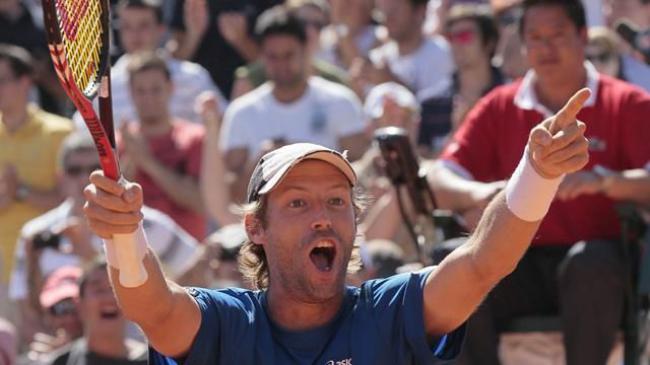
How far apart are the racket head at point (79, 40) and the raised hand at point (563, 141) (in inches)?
46.7

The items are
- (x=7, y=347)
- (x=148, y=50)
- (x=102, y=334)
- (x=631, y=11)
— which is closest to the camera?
(x=102, y=334)

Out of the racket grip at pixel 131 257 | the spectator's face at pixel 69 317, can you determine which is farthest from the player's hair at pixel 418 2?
the racket grip at pixel 131 257

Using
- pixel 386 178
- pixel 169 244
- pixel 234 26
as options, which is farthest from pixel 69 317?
pixel 234 26

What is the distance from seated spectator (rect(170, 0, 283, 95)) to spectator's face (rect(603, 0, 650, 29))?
2.94 metres

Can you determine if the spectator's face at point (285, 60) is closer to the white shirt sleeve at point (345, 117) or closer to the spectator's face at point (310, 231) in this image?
the white shirt sleeve at point (345, 117)

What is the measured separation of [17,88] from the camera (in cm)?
1067

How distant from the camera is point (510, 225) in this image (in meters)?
4.28

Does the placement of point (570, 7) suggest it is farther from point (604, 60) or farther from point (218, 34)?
point (218, 34)

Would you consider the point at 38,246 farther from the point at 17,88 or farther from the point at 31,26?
the point at 31,26

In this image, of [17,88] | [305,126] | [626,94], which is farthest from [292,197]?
[17,88]

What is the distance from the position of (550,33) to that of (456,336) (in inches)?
113

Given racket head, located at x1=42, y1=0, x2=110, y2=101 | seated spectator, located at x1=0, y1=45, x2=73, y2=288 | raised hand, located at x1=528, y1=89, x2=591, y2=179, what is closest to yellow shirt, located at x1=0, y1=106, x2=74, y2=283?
seated spectator, located at x1=0, y1=45, x2=73, y2=288

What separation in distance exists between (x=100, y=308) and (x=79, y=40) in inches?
144

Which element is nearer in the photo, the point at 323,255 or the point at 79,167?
the point at 323,255
